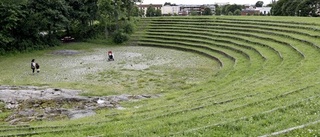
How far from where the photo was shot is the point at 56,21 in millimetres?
38469

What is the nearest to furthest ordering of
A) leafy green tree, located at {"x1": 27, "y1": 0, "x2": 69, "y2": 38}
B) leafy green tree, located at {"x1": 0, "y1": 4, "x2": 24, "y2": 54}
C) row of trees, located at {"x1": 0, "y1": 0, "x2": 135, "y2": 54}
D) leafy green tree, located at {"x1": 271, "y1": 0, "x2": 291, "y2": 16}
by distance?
leafy green tree, located at {"x1": 0, "y1": 4, "x2": 24, "y2": 54}, row of trees, located at {"x1": 0, "y1": 0, "x2": 135, "y2": 54}, leafy green tree, located at {"x1": 27, "y1": 0, "x2": 69, "y2": 38}, leafy green tree, located at {"x1": 271, "y1": 0, "x2": 291, "y2": 16}

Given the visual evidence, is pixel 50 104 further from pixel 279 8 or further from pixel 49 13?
pixel 279 8

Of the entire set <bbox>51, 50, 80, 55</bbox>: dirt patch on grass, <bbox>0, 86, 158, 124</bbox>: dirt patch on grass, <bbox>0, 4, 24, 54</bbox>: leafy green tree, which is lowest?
<bbox>0, 86, 158, 124</bbox>: dirt patch on grass

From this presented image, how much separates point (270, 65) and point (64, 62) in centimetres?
1780

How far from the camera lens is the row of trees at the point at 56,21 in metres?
34.6

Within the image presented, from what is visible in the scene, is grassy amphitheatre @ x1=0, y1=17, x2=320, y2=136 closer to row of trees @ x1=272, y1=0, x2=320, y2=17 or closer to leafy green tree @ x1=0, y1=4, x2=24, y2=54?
leafy green tree @ x1=0, y1=4, x2=24, y2=54

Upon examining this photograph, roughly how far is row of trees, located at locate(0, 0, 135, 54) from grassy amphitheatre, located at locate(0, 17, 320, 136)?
2737 millimetres

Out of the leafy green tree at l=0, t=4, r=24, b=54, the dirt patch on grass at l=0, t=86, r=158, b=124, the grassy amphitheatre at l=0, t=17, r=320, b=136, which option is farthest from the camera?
the leafy green tree at l=0, t=4, r=24, b=54

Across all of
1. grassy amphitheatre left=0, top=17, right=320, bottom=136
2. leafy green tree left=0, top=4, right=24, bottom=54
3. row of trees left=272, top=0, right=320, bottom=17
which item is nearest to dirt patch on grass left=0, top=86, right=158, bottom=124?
grassy amphitheatre left=0, top=17, right=320, bottom=136

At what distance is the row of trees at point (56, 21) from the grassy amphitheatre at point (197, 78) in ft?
8.98

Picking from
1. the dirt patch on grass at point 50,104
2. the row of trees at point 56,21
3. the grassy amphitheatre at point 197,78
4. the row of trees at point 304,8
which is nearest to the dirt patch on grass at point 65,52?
the grassy amphitheatre at point 197,78

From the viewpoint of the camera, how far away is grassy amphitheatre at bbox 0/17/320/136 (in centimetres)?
839

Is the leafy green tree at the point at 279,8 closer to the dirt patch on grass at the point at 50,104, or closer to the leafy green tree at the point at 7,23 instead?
the leafy green tree at the point at 7,23

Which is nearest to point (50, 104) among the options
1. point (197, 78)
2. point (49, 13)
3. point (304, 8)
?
point (197, 78)
